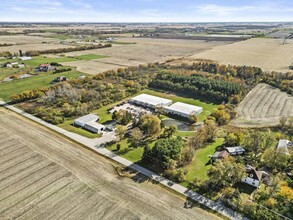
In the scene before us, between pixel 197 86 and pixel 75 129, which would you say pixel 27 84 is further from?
pixel 197 86

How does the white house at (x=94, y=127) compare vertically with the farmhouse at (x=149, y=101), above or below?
below

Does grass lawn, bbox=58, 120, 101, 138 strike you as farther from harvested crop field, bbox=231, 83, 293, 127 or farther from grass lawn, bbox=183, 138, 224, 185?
harvested crop field, bbox=231, 83, 293, 127

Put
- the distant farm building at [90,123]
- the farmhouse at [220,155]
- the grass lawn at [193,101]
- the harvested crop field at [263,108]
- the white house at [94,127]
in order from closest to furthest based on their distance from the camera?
1. the farmhouse at [220,155]
2. the white house at [94,127]
3. the distant farm building at [90,123]
4. the harvested crop field at [263,108]
5. the grass lawn at [193,101]

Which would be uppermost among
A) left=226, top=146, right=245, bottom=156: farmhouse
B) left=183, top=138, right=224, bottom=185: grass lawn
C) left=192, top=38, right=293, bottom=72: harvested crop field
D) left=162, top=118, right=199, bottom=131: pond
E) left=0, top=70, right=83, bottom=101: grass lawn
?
left=192, top=38, right=293, bottom=72: harvested crop field

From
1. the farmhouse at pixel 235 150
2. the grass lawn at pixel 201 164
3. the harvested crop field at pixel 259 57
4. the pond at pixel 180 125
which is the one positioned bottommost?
the grass lawn at pixel 201 164

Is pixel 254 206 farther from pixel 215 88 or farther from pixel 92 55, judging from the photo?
pixel 92 55

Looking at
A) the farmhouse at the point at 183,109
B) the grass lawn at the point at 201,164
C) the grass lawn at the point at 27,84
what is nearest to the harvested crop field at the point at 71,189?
the grass lawn at the point at 201,164

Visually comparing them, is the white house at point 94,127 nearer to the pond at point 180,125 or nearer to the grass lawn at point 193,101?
the pond at point 180,125

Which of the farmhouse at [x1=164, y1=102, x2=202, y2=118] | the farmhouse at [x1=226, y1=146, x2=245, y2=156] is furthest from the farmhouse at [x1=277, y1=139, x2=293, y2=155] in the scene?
the farmhouse at [x1=164, y1=102, x2=202, y2=118]
